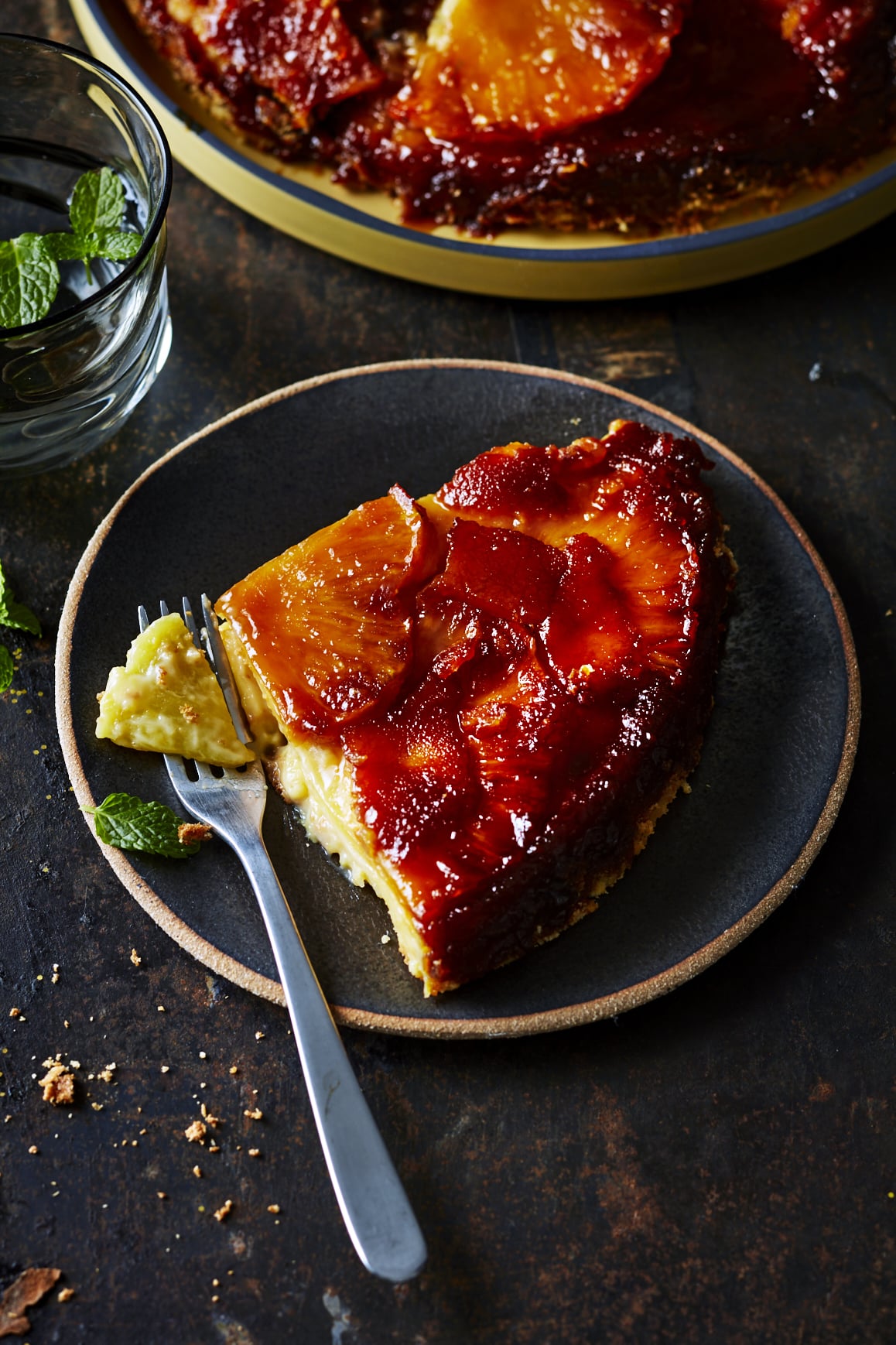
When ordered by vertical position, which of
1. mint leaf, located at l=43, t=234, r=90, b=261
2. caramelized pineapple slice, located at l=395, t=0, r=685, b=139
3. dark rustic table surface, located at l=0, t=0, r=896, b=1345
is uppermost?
mint leaf, located at l=43, t=234, r=90, b=261

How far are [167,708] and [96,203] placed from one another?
143cm

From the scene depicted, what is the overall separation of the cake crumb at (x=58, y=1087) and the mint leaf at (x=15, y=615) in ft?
3.43

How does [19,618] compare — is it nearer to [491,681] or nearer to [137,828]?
[137,828]

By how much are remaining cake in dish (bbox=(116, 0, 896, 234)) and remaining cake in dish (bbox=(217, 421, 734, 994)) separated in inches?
42.2

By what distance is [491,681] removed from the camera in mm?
2500

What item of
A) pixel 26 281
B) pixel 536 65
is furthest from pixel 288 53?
pixel 26 281

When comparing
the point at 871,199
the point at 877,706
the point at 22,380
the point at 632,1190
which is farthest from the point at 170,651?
the point at 871,199

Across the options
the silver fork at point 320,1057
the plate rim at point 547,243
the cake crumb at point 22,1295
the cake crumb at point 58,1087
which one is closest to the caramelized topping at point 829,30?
the plate rim at point 547,243

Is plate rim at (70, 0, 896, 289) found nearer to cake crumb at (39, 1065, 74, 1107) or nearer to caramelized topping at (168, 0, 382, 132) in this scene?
caramelized topping at (168, 0, 382, 132)

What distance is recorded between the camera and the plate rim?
331 cm

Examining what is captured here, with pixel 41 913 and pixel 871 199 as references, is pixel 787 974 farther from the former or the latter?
pixel 871 199

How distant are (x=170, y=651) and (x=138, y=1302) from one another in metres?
1.30

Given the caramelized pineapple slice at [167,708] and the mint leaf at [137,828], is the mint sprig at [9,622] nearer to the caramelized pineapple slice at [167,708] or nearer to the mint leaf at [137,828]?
the caramelized pineapple slice at [167,708]

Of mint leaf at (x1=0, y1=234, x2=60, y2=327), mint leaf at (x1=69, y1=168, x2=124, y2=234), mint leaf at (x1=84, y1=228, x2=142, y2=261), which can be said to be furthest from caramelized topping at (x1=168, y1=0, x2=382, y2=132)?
mint leaf at (x1=0, y1=234, x2=60, y2=327)
